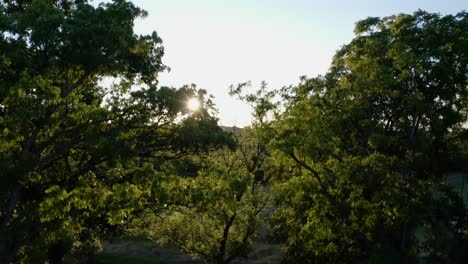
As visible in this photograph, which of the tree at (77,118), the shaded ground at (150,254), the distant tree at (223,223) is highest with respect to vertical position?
the tree at (77,118)

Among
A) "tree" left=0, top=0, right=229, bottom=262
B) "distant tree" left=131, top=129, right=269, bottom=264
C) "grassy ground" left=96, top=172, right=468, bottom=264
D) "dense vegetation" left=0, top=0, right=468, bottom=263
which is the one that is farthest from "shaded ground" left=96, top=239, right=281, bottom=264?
"tree" left=0, top=0, right=229, bottom=262

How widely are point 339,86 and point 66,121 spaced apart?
49.6ft

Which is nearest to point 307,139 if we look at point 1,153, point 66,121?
point 66,121

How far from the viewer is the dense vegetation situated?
1686 centimetres

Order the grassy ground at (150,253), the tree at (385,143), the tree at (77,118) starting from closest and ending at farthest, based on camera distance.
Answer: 1. the tree at (77,118)
2. the tree at (385,143)
3. the grassy ground at (150,253)

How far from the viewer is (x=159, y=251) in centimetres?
4978

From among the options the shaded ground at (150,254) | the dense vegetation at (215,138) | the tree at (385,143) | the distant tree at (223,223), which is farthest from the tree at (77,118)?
the shaded ground at (150,254)

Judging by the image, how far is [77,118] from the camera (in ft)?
59.9

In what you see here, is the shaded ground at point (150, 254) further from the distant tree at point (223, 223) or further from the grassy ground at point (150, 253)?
the distant tree at point (223, 223)

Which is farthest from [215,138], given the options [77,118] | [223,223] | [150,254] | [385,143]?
[150,254]

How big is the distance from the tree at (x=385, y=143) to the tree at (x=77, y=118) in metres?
7.11

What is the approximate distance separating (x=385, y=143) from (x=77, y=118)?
14.6 metres

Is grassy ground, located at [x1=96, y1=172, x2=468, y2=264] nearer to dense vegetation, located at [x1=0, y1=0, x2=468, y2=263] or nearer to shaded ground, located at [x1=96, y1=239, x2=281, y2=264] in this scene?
shaded ground, located at [x1=96, y1=239, x2=281, y2=264]

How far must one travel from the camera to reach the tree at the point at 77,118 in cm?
1631
